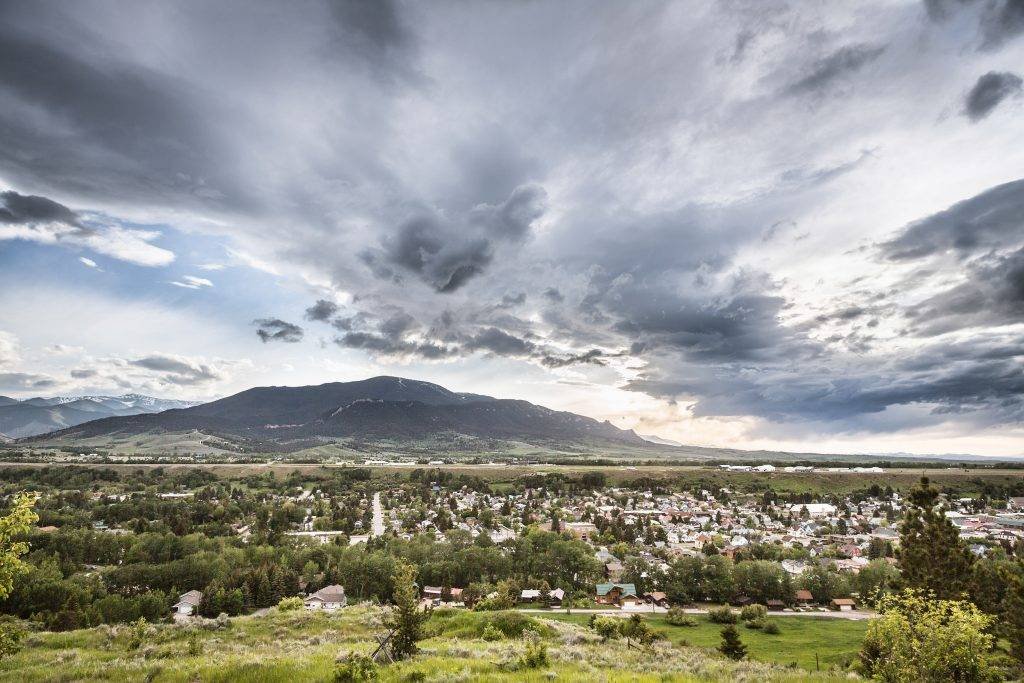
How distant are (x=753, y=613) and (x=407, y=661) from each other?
189 ft

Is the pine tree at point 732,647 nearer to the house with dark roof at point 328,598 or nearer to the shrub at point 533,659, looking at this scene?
the shrub at point 533,659

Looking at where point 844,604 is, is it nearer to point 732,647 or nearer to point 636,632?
point 732,647

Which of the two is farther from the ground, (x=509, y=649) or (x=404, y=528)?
(x=509, y=649)

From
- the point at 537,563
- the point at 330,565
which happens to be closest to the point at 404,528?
the point at 330,565

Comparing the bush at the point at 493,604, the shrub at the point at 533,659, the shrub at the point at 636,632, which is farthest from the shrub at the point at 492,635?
the bush at the point at 493,604

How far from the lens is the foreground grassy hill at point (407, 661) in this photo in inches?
695

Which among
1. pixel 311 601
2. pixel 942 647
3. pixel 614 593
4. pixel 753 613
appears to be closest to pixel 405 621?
pixel 942 647

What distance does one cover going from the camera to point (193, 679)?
58.6 feet

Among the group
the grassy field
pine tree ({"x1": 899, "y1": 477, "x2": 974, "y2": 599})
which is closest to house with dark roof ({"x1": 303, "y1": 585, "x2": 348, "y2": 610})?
pine tree ({"x1": 899, "y1": 477, "x2": 974, "y2": 599})

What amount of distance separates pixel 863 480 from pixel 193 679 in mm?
215580

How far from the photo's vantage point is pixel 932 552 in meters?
36.6

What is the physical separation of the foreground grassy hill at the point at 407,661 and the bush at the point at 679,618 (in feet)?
5.11

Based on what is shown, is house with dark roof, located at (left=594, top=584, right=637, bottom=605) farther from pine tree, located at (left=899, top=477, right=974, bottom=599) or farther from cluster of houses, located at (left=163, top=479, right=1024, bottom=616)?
pine tree, located at (left=899, top=477, right=974, bottom=599)

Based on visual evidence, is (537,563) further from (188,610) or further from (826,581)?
(188,610)
